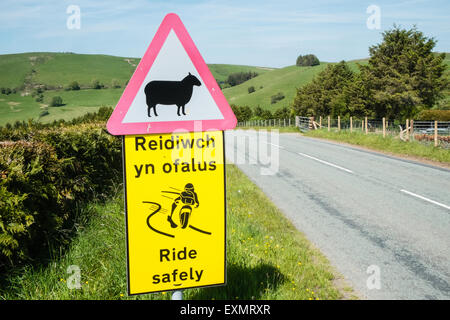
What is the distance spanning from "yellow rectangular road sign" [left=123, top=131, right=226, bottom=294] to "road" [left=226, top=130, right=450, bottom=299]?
217cm

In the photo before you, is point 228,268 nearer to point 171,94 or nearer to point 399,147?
point 171,94

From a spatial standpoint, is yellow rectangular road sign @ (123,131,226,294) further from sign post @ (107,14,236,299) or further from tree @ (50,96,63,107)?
tree @ (50,96,63,107)

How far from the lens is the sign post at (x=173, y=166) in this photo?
2.34m

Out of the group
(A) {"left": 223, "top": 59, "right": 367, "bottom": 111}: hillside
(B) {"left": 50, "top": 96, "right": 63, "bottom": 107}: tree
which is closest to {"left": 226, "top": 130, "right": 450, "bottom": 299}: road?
(A) {"left": 223, "top": 59, "right": 367, "bottom": 111}: hillside

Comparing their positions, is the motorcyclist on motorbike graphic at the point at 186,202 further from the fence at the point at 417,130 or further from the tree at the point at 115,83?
the tree at the point at 115,83

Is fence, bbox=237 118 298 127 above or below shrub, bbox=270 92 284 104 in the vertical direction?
below

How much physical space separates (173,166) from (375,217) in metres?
5.28

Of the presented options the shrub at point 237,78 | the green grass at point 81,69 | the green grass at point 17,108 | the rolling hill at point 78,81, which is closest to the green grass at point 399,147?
the rolling hill at point 78,81

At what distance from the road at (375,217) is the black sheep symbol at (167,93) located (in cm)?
289

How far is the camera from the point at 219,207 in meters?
2.50

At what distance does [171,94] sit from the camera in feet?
7.52

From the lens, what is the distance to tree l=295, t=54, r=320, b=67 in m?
124

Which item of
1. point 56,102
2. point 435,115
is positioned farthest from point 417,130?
point 56,102
